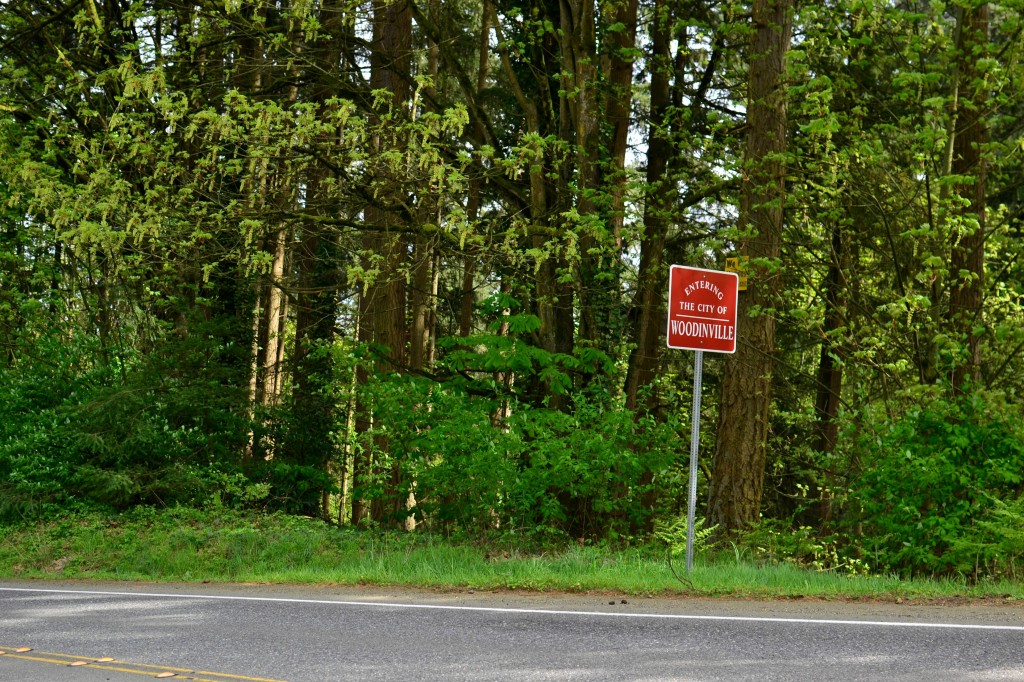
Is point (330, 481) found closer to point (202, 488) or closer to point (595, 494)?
point (202, 488)

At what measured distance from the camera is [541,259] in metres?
14.5

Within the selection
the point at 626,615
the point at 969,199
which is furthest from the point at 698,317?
the point at 969,199

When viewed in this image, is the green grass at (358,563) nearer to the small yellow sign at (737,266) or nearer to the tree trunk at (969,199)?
the tree trunk at (969,199)

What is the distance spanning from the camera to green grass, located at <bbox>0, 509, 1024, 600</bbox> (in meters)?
10.3

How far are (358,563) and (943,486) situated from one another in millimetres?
7121

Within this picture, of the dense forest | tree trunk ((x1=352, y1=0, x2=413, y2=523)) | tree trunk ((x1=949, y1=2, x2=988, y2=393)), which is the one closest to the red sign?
the dense forest

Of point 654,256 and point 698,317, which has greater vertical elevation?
point 654,256

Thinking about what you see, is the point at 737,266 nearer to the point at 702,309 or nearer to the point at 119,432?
the point at 702,309

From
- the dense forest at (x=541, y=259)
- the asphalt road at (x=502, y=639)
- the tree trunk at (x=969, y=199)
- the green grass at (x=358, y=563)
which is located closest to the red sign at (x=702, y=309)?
the dense forest at (x=541, y=259)

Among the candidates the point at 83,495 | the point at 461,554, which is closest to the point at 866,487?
the point at 461,554

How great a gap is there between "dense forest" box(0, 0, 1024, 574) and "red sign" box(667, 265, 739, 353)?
222cm

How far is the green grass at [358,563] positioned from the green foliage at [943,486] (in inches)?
33.5

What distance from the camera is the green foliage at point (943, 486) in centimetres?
1127

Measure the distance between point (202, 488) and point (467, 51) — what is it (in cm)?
1383
